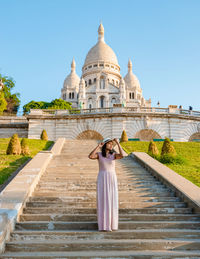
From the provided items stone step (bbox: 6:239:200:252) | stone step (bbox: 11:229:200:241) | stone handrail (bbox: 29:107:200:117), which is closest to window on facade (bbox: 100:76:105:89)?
stone handrail (bbox: 29:107:200:117)

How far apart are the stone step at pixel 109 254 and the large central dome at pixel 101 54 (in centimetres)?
8585

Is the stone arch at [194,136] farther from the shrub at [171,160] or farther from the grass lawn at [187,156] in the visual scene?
the shrub at [171,160]

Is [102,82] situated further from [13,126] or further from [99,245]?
[99,245]

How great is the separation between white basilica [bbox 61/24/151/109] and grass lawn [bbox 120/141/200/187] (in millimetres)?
54550

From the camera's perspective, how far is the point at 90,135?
2617 centimetres

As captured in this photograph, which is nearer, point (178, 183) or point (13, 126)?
point (178, 183)

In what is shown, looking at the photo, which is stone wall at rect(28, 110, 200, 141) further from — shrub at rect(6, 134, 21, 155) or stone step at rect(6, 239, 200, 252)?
stone step at rect(6, 239, 200, 252)

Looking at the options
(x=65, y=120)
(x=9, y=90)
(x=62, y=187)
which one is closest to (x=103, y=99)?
(x=9, y=90)

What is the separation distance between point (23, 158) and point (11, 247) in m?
8.90

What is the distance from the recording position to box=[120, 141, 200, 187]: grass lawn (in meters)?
11.1

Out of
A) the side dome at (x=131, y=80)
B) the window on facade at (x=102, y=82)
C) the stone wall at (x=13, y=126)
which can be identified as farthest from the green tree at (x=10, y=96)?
the side dome at (x=131, y=80)

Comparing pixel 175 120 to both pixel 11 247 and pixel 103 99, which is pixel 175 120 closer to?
pixel 11 247

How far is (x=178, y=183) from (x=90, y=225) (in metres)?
3.56

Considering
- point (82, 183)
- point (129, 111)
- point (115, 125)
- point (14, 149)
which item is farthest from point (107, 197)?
point (129, 111)
